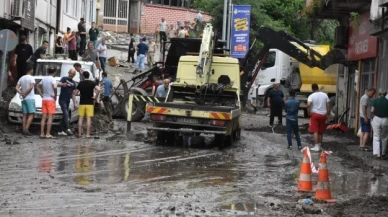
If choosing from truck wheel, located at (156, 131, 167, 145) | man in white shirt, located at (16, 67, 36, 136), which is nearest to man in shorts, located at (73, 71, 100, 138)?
man in white shirt, located at (16, 67, 36, 136)

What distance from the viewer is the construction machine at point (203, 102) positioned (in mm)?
21375

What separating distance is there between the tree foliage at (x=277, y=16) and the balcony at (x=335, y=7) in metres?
20.8

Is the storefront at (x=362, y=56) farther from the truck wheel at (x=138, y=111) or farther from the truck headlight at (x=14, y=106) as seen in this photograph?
the truck headlight at (x=14, y=106)

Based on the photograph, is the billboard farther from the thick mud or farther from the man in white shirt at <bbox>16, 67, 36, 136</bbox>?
the man in white shirt at <bbox>16, 67, 36, 136</bbox>

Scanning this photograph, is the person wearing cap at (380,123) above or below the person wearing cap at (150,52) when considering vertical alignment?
below

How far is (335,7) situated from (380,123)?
900cm

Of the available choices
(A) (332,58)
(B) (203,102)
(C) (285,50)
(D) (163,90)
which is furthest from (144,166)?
(A) (332,58)

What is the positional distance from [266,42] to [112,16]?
34.7 meters

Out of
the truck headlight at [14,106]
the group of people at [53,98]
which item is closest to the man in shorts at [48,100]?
the group of people at [53,98]

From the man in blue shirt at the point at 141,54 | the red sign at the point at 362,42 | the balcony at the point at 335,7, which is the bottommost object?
the man in blue shirt at the point at 141,54

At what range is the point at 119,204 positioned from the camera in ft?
37.9

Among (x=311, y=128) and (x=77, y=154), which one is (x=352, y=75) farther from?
(x=77, y=154)

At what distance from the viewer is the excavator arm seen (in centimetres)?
2939

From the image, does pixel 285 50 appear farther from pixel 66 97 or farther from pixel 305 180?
pixel 305 180
